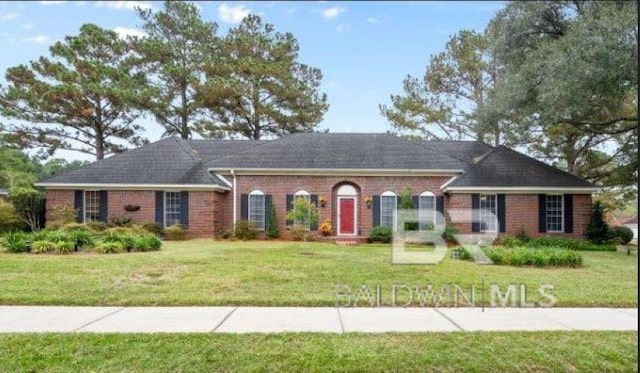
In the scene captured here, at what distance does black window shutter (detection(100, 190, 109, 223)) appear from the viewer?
64.3ft

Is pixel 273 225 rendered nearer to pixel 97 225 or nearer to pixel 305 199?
pixel 305 199

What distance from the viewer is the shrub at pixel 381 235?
1897 cm

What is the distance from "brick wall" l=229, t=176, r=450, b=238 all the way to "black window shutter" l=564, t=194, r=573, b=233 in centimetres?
478

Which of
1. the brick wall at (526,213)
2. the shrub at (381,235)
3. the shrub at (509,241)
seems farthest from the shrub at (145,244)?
the shrub at (509,241)

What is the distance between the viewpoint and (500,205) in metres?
19.1

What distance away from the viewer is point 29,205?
64.2 ft

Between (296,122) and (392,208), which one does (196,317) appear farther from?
(296,122)

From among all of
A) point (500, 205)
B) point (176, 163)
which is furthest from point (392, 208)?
point (176, 163)

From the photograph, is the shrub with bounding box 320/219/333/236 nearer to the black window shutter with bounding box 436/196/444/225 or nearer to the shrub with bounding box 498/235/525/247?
the black window shutter with bounding box 436/196/444/225

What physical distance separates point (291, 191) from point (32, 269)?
38.8ft

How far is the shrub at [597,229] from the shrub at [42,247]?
62.3 feet

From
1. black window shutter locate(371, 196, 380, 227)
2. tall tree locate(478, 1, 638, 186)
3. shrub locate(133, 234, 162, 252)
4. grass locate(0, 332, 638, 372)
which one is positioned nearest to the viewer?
grass locate(0, 332, 638, 372)

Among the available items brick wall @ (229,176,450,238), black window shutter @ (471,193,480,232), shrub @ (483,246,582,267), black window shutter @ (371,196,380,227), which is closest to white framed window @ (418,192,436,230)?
brick wall @ (229,176,450,238)

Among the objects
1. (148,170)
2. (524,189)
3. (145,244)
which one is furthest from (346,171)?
(145,244)
